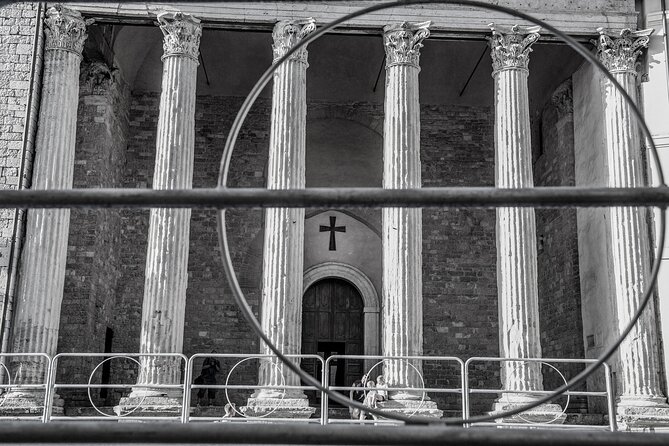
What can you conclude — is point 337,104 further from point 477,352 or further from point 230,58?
point 477,352

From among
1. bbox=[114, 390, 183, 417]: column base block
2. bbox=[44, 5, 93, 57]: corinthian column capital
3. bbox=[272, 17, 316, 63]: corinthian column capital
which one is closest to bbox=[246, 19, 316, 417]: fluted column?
bbox=[272, 17, 316, 63]: corinthian column capital

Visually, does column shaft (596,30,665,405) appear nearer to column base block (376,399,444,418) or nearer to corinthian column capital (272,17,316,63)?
column base block (376,399,444,418)

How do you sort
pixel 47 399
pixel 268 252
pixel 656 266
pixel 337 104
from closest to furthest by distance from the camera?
pixel 656 266
pixel 47 399
pixel 268 252
pixel 337 104

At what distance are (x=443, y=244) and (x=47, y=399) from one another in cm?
1138

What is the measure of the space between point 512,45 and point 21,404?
11.0 meters

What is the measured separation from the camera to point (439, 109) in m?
20.9

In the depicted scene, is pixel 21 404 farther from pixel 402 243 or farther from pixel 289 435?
pixel 289 435

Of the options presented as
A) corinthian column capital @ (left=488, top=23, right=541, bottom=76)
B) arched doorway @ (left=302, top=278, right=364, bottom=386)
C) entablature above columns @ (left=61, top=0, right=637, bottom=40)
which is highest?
entablature above columns @ (left=61, top=0, right=637, bottom=40)

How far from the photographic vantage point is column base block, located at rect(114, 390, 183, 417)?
13.1 metres

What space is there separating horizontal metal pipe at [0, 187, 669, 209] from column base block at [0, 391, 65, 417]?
12237mm

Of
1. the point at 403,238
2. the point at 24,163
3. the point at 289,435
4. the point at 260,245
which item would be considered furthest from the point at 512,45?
the point at 289,435

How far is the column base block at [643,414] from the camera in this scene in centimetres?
1355

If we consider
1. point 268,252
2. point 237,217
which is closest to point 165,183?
point 268,252

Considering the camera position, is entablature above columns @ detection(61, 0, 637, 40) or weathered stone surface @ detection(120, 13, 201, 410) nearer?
weathered stone surface @ detection(120, 13, 201, 410)
